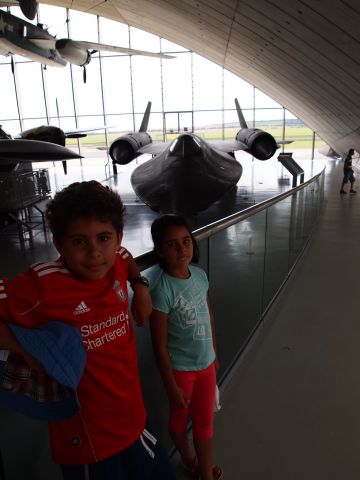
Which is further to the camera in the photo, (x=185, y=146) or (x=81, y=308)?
(x=185, y=146)

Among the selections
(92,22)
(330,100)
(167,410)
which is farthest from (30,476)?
(92,22)

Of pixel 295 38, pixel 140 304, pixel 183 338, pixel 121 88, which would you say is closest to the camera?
pixel 140 304

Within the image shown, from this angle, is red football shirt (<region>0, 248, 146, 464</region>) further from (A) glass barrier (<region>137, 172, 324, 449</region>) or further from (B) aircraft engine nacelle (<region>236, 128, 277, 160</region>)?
(B) aircraft engine nacelle (<region>236, 128, 277, 160</region>)

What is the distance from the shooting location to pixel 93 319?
1204 millimetres

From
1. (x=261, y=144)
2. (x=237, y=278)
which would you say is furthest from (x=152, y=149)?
(x=237, y=278)

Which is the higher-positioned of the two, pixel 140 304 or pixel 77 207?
pixel 77 207

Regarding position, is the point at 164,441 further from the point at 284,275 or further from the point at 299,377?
the point at 284,275

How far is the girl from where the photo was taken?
178cm

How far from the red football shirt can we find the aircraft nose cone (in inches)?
249

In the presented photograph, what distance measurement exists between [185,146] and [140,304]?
20.9 ft

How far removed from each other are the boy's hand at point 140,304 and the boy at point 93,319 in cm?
13

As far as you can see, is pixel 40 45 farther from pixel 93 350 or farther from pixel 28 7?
pixel 93 350

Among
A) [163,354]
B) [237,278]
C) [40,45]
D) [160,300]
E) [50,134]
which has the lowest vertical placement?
[237,278]

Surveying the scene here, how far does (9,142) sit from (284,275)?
5194 mm
